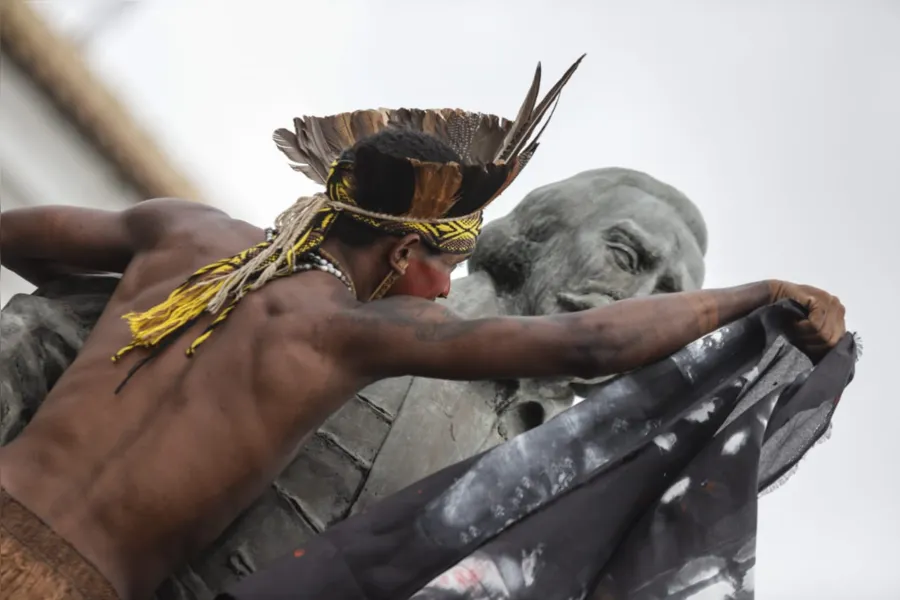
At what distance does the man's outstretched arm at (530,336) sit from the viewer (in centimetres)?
93

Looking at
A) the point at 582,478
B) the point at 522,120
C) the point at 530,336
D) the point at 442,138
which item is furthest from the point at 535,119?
the point at 582,478

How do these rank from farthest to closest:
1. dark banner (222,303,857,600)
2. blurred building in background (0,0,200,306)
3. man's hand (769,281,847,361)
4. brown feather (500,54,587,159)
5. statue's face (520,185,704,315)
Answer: blurred building in background (0,0,200,306), statue's face (520,185,704,315), brown feather (500,54,587,159), man's hand (769,281,847,361), dark banner (222,303,857,600)

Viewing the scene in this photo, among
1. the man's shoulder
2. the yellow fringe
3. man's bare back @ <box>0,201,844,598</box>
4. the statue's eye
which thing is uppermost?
the man's shoulder

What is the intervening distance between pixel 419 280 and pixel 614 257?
0.41 m

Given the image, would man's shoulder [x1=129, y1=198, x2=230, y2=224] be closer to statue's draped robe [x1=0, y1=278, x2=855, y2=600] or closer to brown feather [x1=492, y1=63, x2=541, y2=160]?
statue's draped robe [x1=0, y1=278, x2=855, y2=600]

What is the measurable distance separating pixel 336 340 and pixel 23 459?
319mm

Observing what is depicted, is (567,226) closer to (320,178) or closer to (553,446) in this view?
(320,178)

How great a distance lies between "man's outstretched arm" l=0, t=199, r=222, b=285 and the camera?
119 cm

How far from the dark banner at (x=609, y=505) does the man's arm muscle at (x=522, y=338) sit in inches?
2.1

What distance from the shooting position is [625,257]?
4.54 ft

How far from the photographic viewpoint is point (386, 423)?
1279 mm

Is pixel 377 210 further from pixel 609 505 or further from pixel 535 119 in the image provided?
pixel 609 505

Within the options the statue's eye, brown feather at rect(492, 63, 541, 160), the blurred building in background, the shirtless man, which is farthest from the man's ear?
the blurred building in background

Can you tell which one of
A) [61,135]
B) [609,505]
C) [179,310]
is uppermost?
[61,135]
